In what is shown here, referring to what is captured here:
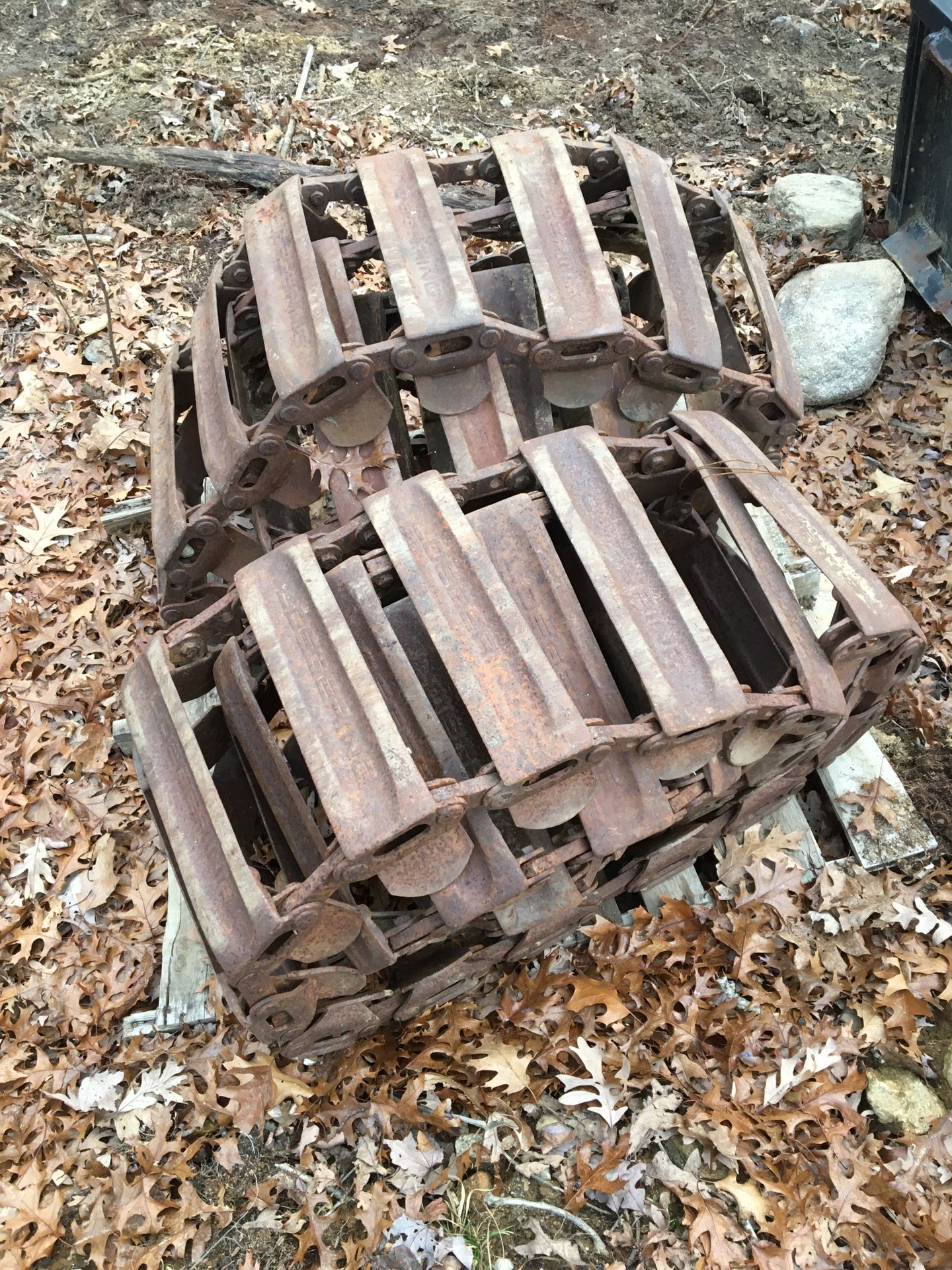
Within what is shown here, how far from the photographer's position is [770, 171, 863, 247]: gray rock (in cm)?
617

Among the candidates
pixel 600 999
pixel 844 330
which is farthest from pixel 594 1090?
pixel 844 330

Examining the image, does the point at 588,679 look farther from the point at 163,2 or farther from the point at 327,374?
the point at 163,2

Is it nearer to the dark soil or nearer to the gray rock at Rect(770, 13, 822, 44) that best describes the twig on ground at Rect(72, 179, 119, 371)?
the dark soil

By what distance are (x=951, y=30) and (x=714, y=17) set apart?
3.39 m

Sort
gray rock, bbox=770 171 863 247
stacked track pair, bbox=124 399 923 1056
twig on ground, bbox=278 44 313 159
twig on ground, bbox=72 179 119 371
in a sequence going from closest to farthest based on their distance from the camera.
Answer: stacked track pair, bbox=124 399 923 1056, twig on ground, bbox=72 179 119 371, gray rock, bbox=770 171 863 247, twig on ground, bbox=278 44 313 159

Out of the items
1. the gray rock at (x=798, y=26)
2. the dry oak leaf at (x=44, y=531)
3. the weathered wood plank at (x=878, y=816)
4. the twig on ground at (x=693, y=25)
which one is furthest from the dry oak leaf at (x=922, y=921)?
the gray rock at (x=798, y=26)

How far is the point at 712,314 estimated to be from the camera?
3.85 meters

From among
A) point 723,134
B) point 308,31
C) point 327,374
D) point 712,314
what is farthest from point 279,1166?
point 308,31

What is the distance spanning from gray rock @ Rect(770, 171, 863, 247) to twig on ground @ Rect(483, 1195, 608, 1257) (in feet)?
19.0

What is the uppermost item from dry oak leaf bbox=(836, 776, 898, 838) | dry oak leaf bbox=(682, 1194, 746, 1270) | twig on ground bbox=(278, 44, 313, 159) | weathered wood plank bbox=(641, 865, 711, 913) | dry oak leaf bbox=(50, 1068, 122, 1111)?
twig on ground bbox=(278, 44, 313, 159)

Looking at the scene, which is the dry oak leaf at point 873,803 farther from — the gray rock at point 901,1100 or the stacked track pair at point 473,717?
the gray rock at point 901,1100

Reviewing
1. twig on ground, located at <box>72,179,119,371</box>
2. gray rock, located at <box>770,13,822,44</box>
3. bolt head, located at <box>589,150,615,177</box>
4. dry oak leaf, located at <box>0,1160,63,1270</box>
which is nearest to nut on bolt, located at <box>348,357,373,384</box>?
bolt head, located at <box>589,150,615,177</box>

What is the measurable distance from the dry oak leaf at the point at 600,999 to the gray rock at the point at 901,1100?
88 centimetres

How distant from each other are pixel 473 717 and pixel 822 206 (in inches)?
206
